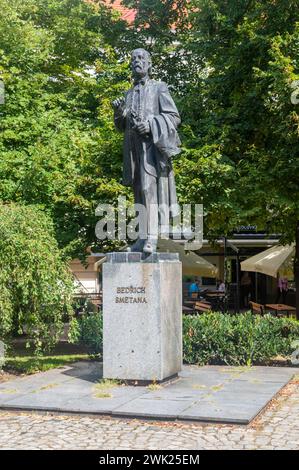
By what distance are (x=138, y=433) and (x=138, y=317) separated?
255 cm

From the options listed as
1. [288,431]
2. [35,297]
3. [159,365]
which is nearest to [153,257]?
[159,365]

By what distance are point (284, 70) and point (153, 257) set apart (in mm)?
5947

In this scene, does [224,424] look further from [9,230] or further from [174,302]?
[9,230]

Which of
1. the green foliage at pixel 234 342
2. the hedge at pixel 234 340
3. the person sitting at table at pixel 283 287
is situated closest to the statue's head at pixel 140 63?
the hedge at pixel 234 340

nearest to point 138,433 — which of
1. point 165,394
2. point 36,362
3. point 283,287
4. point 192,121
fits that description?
point 165,394

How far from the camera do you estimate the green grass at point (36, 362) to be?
11.2m

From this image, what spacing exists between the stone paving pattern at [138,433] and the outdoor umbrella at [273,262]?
37.1ft

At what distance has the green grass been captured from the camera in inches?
442

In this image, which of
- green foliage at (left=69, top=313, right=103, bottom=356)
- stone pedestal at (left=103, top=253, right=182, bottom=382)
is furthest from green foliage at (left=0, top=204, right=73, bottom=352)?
stone pedestal at (left=103, top=253, right=182, bottom=382)

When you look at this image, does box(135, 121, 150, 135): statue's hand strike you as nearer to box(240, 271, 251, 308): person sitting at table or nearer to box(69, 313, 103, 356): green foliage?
box(69, 313, 103, 356): green foliage

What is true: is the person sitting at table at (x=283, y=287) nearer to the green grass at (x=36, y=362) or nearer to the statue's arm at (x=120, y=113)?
the green grass at (x=36, y=362)

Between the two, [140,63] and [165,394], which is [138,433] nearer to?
[165,394]

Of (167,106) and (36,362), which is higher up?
(167,106)

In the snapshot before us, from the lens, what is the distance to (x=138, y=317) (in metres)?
9.27
